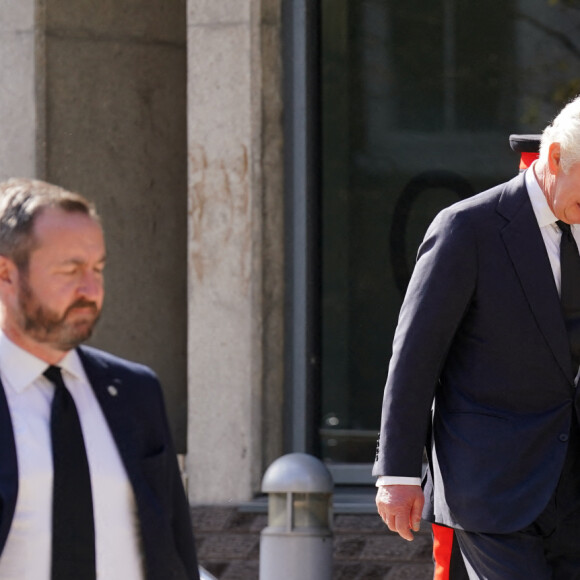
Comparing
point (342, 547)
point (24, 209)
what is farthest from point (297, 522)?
point (24, 209)

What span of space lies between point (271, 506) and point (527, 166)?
1.84 metres

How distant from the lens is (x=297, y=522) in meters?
6.00

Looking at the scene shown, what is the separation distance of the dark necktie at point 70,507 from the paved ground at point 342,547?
447cm

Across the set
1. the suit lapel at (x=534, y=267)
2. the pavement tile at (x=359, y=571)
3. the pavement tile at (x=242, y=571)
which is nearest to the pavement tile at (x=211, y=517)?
the pavement tile at (x=242, y=571)

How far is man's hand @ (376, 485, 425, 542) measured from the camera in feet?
14.8

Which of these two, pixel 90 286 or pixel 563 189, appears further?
pixel 563 189

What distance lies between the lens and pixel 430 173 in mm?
8297

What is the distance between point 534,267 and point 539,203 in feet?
0.63

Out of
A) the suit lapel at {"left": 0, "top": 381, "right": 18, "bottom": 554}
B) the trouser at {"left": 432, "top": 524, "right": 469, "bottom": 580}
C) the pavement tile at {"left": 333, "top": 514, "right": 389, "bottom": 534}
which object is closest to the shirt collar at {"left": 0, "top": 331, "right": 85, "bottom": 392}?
the suit lapel at {"left": 0, "top": 381, "right": 18, "bottom": 554}

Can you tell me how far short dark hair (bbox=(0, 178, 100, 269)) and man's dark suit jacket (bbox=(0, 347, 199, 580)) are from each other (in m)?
0.27

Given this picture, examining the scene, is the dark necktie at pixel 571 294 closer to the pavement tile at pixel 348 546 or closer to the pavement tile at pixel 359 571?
the pavement tile at pixel 359 571

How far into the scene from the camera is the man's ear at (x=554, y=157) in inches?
173

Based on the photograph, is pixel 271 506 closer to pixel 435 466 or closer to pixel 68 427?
pixel 435 466

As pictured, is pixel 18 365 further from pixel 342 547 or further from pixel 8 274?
pixel 342 547
